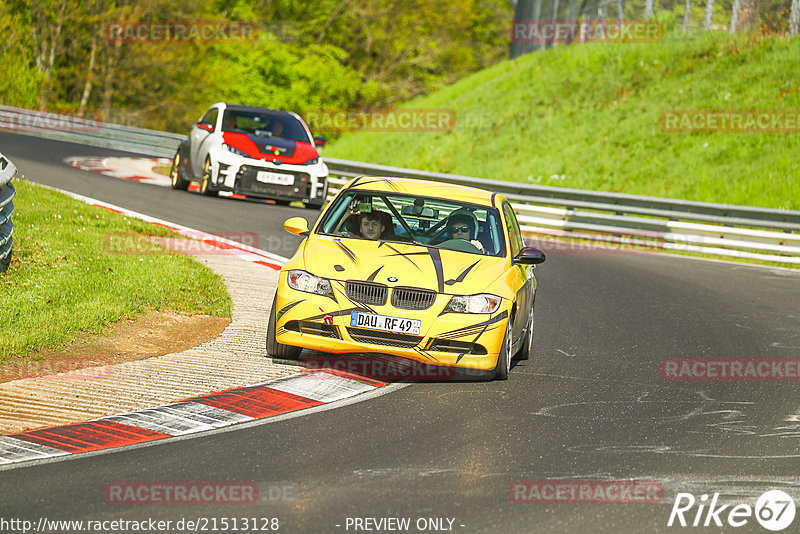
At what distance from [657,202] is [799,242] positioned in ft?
9.94

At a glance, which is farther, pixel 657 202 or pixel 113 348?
pixel 657 202

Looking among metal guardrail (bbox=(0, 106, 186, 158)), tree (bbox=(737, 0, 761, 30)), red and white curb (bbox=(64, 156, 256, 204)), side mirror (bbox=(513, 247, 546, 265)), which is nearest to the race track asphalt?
side mirror (bbox=(513, 247, 546, 265))

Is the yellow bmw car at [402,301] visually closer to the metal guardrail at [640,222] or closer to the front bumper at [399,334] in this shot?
the front bumper at [399,334]

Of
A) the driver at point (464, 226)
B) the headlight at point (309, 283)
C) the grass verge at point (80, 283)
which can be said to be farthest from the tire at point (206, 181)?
the headlight at point (309, 283)

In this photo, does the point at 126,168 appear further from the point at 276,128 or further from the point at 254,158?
the point at 254,158

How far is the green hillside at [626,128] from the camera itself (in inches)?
1061

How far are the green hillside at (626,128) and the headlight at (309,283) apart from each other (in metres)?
18.6

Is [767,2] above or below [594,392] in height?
above

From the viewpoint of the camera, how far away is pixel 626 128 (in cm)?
3144

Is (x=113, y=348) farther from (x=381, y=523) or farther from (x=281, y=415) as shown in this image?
(x=381, y=523)

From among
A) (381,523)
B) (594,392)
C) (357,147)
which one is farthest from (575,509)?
(357,147)

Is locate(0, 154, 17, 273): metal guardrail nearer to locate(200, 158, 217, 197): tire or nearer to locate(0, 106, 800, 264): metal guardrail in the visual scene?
locate(200, 158, 217, 197): tire

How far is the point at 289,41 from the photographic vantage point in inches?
2092

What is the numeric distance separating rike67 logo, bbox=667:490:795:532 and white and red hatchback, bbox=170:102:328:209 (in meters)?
14.5
